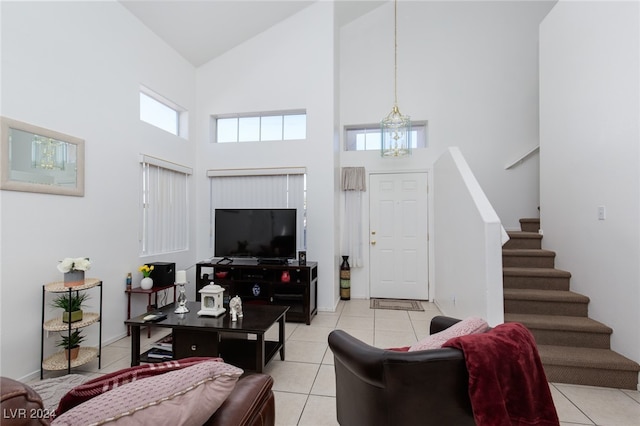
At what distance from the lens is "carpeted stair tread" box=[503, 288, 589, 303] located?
116 inches

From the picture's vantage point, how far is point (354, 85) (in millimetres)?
5355

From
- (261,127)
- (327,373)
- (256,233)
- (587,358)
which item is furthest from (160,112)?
(587,358)

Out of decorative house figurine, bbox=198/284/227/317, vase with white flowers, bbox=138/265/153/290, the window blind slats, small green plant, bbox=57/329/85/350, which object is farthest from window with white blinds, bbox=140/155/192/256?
decorative house figurine, bbox=198/284/227/317

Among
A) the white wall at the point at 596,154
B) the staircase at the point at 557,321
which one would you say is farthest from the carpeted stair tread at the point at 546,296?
the white wall at the point at 596,154

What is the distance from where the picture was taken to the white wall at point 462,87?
16.0 feet

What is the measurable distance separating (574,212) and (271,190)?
3770 millimetres

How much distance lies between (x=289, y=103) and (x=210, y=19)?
1515 mm

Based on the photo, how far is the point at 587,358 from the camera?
2484 millimetres

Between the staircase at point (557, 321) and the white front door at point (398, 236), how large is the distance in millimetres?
1464

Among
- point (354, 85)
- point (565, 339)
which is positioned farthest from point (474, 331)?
point (354, 85)

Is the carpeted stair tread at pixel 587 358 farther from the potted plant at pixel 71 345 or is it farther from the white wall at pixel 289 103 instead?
the potted plant at pixel 71 345

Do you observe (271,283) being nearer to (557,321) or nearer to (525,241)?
(557,321)

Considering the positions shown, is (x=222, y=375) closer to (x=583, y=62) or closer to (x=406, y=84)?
(x=583, y=62)

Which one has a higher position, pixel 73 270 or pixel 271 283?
pixel 73 270
